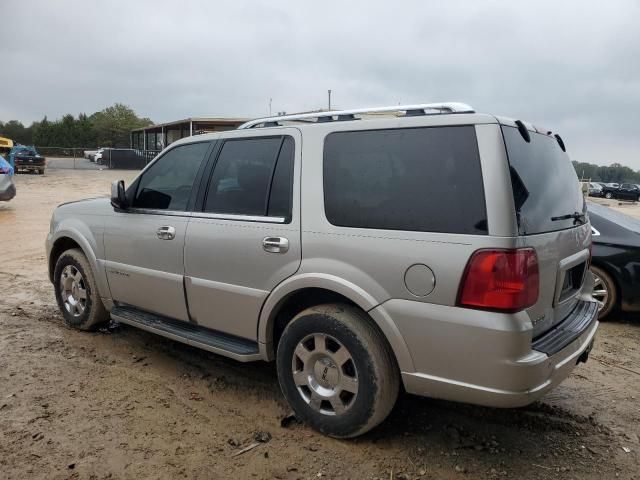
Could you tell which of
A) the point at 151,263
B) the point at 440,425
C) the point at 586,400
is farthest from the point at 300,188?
the point at 586,400

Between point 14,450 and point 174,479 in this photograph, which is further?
point 14,450

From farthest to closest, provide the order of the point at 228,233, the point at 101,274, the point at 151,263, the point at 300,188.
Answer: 1. the point at 101,274
2. the point at 151,263
3. the point at 228,233
4. the point at 300,188

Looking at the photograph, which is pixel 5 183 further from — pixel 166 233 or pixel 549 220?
pixel 549 220

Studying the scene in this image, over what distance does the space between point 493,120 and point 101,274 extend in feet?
11.3

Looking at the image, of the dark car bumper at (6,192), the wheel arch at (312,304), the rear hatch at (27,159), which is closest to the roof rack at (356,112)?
the wheel arch at (312,304)

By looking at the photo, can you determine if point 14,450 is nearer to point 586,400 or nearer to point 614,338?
point 586,400

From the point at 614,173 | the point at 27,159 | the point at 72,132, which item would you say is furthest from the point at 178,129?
the point at 614,173

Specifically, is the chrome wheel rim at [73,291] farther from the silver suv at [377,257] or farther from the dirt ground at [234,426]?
the silver suv at [377,257]

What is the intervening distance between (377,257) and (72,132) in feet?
286

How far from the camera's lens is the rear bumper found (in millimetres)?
2479

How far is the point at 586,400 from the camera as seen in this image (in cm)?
376

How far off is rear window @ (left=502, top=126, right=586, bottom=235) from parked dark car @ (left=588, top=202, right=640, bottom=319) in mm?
2556

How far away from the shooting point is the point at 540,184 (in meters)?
2.86

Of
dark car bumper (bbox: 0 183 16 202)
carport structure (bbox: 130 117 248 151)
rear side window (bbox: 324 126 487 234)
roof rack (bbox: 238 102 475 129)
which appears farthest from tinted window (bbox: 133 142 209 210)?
carport structure (bbox: 130 117 248 151)
